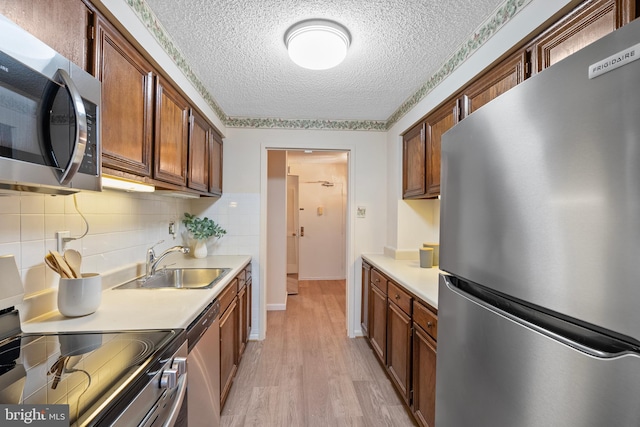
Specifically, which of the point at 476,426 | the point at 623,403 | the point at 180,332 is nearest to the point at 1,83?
the point at 180,332

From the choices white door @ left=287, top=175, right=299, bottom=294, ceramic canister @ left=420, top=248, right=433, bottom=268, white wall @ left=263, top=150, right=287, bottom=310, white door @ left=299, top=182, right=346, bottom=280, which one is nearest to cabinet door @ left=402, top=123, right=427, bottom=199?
ceramic canister @ left=420, top=248, right=433, bottom=268

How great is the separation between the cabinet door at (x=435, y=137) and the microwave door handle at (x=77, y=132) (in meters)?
1.90

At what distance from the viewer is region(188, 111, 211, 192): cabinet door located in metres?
2.13

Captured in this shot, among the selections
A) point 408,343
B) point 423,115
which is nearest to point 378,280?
point 408,343

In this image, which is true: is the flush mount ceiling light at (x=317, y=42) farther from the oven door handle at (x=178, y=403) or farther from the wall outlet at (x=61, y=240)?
the oven door handle at (x=178, y=403)

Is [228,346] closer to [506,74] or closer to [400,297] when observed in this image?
[400,297]

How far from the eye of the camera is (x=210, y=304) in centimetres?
155

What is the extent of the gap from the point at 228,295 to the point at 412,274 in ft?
4.24

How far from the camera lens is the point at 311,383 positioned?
2234 mm

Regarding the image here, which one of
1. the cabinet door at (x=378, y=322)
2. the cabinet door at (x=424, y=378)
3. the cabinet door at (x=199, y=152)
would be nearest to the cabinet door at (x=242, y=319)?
the cabinet door at (x=199, y=152)

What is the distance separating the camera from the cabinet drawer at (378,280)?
234 cm

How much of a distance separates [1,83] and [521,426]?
1.39 meters

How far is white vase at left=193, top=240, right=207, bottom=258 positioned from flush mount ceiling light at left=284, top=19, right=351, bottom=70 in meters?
1.88

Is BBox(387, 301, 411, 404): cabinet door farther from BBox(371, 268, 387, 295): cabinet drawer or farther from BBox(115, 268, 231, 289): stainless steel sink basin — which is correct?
BBox(115, 268, 231, 289): stainless steel sink basin
